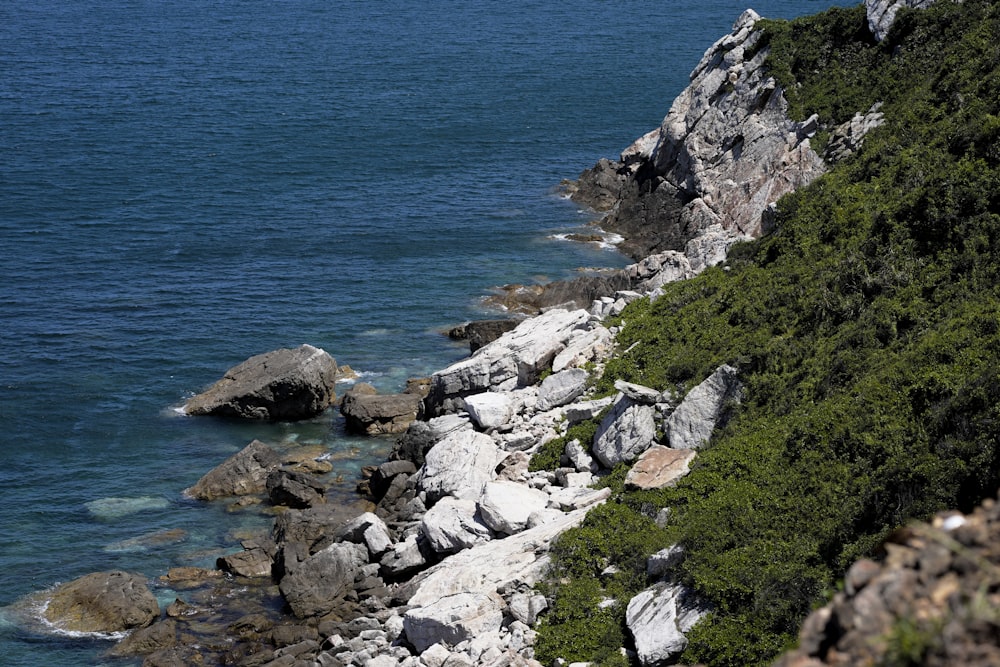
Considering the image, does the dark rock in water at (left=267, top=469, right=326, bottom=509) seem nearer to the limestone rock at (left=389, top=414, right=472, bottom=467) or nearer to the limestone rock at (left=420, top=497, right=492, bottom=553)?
the limestone rock at (left=389, top=414, right=472, bottom=467)

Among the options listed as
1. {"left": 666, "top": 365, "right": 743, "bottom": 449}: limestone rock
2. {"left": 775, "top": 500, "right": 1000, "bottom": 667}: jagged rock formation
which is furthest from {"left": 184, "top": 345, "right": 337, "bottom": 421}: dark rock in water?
{"left": 775, "top": 500, "right": 1000, "bottom": 667}: jagged rock formation

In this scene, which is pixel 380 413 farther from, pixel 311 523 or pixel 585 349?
pixel 585 349

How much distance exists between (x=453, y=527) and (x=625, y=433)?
6.13 meters

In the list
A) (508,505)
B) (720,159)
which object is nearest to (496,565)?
(508,505)

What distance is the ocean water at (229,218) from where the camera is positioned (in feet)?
153

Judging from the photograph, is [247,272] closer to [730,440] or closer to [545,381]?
[545,381]

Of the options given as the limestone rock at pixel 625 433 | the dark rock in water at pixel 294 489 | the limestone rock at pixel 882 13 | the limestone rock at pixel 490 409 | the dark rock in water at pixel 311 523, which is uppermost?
the limestone rock at pixel 882 13

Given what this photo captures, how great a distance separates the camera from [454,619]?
27.3m

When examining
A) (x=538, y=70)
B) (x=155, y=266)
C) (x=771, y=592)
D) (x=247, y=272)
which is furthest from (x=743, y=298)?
(x=538, y=70)

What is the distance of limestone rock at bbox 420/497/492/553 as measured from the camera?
108ft

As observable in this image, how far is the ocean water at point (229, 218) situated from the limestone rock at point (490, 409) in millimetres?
7216

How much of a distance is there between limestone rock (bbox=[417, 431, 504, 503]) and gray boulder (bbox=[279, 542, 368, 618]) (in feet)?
12.2

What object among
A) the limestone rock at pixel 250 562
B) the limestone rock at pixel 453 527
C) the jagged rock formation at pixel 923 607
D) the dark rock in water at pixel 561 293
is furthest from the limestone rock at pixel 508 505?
the dark rock in water at pixel 561 293

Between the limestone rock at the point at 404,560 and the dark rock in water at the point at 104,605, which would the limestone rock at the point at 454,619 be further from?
the dark rock in water at the point at 104,605
